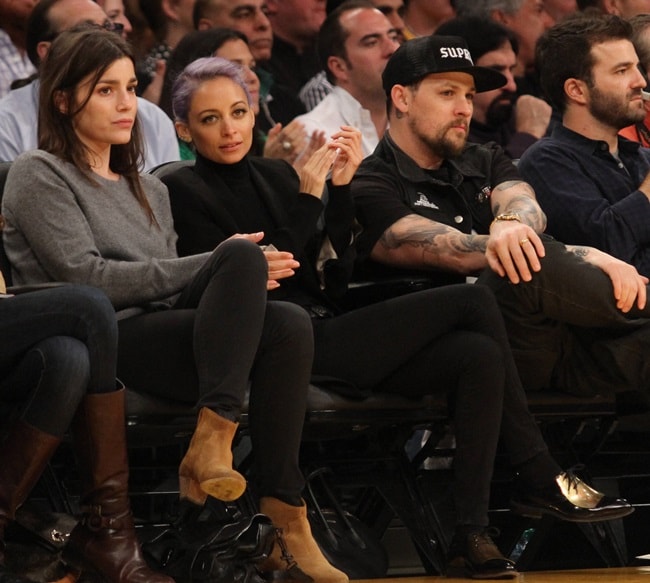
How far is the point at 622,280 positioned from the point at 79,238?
47.9 inches

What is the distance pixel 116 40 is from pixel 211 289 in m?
0.67

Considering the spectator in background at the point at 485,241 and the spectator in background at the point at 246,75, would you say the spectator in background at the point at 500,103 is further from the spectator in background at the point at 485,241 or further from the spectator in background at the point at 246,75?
the spectator in background at the point at 485,241

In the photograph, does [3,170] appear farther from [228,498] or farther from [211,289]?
[228,498]

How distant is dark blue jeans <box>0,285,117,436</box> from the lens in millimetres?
2375

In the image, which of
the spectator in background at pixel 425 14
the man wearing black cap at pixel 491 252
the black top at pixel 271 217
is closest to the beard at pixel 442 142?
the man wearing black cap at pixel 491 252

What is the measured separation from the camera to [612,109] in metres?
3.62

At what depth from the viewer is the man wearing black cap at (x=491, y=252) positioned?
2.92 metres

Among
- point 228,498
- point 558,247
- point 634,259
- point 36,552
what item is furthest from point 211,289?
point 634,259

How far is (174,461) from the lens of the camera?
3.10 m

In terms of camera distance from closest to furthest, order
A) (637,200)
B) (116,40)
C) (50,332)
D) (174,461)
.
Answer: (50,332), (116,40), (174,461), (637,200)

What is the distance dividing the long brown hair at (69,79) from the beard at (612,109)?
1.43m

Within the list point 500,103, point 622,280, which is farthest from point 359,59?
point 622,280

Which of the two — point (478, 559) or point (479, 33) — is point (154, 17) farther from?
point (478, 559)

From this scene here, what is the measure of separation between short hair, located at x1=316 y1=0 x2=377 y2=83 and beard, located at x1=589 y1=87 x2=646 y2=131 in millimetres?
1295
